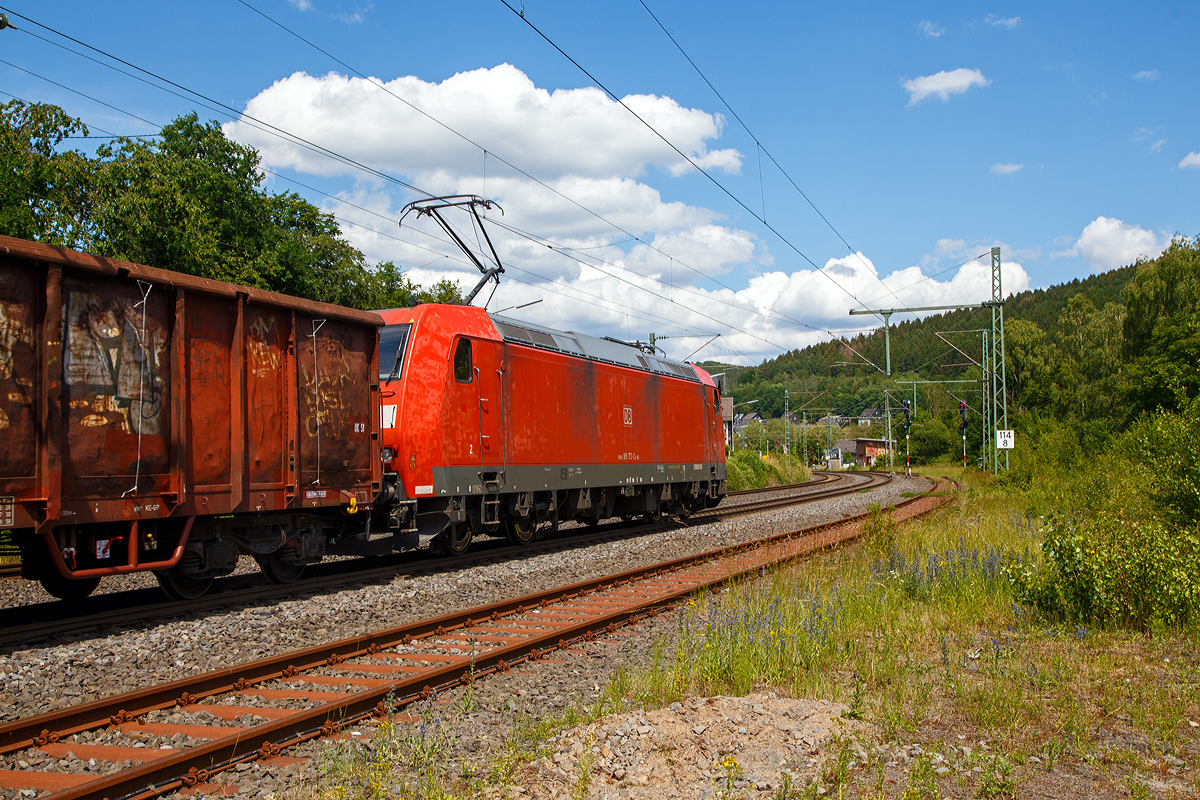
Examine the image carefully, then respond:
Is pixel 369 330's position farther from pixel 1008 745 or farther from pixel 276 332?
pixel 1008 745

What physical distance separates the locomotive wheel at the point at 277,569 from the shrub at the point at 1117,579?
8.78 meters

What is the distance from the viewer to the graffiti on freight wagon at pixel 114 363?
812 cm

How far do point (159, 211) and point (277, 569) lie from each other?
20006 mm

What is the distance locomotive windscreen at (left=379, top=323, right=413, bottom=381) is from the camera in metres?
12.5

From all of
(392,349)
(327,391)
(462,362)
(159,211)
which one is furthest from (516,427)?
(159,211)

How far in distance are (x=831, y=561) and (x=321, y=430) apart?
26.2 feet

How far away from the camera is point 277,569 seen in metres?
10.8

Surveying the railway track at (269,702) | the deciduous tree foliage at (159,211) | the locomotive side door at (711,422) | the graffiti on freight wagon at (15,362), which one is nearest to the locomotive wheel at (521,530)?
the railway track at (269,702)

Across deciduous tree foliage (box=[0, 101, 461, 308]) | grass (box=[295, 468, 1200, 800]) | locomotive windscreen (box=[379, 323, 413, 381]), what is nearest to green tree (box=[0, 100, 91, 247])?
deciduous tree foliage (box=[0, 101, 461, 308])

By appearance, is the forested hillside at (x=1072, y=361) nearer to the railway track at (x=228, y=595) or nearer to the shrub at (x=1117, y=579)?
the shrub at (x=1117, y=579)

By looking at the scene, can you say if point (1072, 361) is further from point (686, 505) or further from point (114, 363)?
point (114, 363)

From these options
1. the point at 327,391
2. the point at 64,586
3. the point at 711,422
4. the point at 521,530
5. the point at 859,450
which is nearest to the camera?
the point at 64,586

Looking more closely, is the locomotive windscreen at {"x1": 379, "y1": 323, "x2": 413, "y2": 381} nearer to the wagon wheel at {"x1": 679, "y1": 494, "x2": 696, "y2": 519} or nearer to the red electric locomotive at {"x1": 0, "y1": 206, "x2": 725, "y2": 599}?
the red electric locomotive at {"x1": 0, "y1": 206, "x2": 725, "y2": 599}

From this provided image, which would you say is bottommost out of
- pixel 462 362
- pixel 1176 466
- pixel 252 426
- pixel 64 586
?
pixel 64 586
